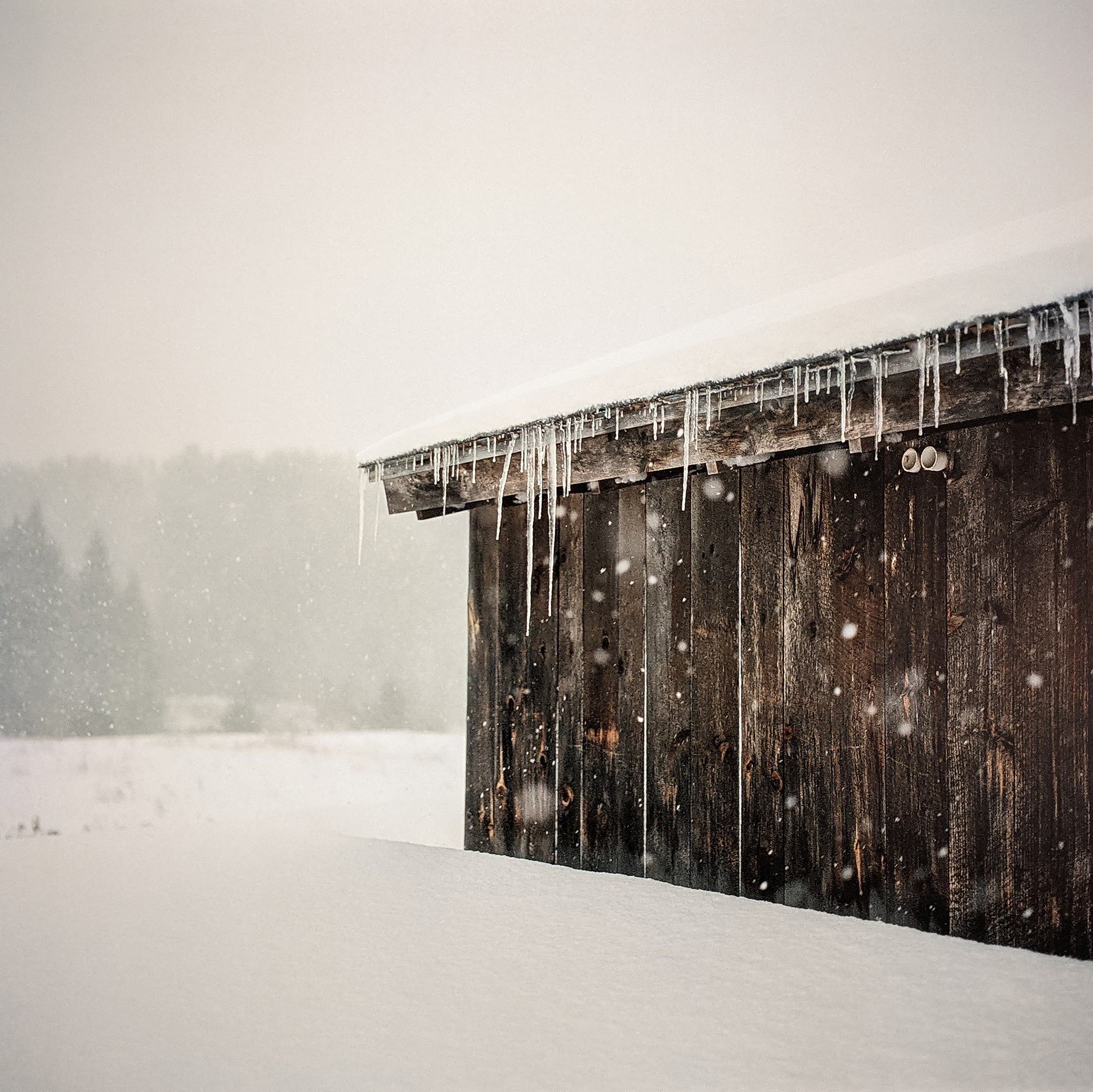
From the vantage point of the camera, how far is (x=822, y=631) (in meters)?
3.99

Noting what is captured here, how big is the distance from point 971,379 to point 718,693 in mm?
1965

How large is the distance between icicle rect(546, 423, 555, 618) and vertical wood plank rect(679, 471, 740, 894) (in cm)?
82

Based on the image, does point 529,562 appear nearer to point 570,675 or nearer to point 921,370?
point 570,675

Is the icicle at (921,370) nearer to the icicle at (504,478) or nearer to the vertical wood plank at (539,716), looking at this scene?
the icicle at (504,478)

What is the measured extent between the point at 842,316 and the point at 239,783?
59.6 ft

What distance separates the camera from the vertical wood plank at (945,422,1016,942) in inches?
133

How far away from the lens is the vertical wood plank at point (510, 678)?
17.9ft

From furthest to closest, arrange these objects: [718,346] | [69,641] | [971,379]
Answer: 1. [69,641]
2. [718,346]
3. [971,379]

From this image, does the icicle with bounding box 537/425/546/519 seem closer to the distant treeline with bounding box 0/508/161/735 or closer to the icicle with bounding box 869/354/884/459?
the icicle with bounding box 869/354/884/459

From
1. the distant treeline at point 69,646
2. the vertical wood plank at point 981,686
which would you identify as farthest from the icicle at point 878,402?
the distant treeline at point 69,646

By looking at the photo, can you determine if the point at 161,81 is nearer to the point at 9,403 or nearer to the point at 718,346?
the point at 9,403

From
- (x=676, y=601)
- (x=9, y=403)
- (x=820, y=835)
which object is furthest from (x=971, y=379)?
(x=9, y=403)

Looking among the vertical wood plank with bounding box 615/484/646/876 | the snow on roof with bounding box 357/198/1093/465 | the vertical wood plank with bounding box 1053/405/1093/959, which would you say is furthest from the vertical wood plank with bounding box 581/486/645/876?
the vertical wood plank with bounding box 1053/405/1093/959

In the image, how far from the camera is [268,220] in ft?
225
